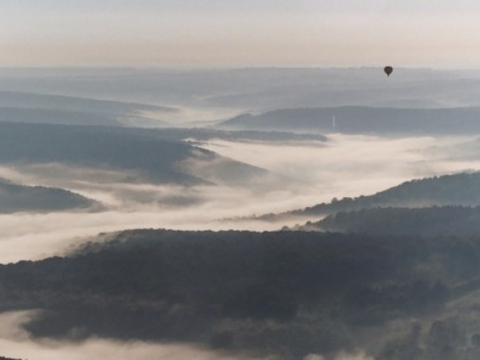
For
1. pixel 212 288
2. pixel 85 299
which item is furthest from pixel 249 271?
pixel 85 299

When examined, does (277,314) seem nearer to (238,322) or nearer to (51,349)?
(238,322)

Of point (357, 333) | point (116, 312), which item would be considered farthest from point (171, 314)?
point (357, 333)

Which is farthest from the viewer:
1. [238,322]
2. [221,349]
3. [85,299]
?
[85,299]

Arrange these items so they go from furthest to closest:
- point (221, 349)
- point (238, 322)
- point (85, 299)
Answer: point (85, 299), point (238, 322), point (221, 349)

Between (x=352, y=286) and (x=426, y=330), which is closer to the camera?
(x=426, y=330)

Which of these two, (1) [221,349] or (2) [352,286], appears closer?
(1) [221,349]

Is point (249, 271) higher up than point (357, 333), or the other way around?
point (249, 271)

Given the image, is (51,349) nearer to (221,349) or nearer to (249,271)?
(221,349)

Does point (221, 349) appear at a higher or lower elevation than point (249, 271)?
lower

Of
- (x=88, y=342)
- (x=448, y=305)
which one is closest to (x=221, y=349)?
(x=88, y=342)
